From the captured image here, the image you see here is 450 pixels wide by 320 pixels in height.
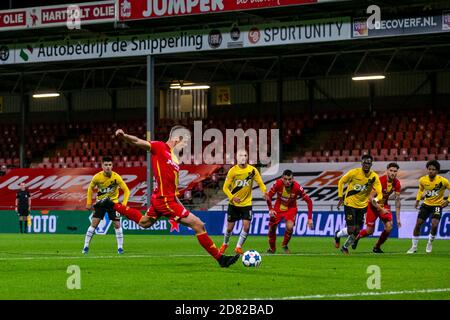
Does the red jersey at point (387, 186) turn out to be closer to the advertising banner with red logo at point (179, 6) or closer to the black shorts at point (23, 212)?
the advertising banner with red logo at point (179, 6)

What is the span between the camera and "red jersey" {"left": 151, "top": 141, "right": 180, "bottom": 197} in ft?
54.0

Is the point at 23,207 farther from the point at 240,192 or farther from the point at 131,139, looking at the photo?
the point at 131,139

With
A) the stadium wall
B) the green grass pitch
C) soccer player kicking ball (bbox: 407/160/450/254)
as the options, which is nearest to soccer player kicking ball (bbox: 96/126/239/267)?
the green grass pitch

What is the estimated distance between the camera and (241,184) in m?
21.6

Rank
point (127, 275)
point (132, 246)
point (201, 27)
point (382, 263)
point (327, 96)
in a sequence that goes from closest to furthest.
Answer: point (127, 275) → point (382, 263) → point (132, 246) → point (201, 27) → point (327, 96)

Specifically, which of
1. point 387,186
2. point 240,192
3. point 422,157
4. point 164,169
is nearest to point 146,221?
point 164,169

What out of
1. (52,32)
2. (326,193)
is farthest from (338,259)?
(52,32)

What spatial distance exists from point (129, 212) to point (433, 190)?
7501 millimetres

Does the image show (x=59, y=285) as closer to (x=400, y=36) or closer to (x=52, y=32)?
(x=400, y=36)

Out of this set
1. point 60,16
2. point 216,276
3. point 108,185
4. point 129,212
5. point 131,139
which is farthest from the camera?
point 60,16

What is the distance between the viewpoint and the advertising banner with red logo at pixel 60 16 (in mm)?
38062

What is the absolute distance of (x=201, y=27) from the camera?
38.5 meters

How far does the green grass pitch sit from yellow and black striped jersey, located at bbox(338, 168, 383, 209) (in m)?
1.23

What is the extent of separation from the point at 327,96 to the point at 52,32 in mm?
15614
